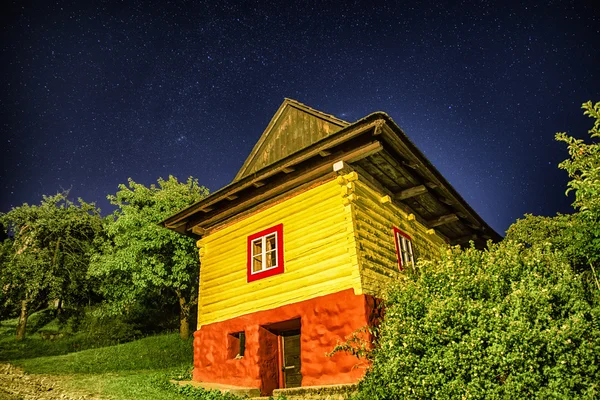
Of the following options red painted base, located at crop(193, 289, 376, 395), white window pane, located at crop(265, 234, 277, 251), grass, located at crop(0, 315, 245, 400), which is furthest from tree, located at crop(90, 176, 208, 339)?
white window pane, located at crop(265, 234, 277, 251)

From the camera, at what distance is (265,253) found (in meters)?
12.0

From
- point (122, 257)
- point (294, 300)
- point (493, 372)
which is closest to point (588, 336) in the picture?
point (493, 372)

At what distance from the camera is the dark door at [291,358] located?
11.6 meters

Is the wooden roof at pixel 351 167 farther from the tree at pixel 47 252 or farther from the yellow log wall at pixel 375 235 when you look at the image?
the tree at pixel 47 252

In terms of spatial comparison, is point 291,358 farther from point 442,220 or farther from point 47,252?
point 47,252

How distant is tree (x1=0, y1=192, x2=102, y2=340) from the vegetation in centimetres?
2833

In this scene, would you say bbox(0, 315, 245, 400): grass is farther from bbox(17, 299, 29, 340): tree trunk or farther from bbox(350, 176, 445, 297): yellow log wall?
bbox(350, 176, 445, 297): yellow log wall

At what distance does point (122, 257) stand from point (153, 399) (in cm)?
1480

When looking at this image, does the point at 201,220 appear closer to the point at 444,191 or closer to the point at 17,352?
the point at 444,191

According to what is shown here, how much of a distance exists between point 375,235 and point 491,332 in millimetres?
5384

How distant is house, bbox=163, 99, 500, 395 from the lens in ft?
31.7

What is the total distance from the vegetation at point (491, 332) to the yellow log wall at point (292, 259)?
7.79 ft

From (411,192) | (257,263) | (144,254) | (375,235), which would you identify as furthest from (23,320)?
(411,192)

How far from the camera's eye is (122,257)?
23031mm
